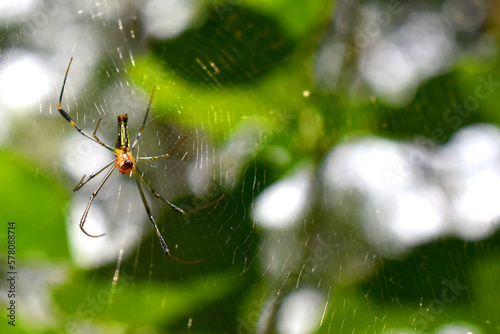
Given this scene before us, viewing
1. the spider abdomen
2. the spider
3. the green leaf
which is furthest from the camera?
the spider abdomen

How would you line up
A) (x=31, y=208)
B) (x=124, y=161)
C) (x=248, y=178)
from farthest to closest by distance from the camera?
(x=124, y=161) → (x=248, y=178) → (x=31, y=208)

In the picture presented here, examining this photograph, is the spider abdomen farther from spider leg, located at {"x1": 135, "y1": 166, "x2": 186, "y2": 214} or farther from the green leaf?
the green leaf

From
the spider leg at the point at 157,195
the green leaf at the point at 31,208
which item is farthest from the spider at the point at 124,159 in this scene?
the green leaf at the point at 31,208

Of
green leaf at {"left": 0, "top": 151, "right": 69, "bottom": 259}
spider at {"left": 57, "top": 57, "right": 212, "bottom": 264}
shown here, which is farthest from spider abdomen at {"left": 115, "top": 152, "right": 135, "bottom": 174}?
A: green leaf at {"left": 0, "top": 151, "right": 69, "bottom": 259}

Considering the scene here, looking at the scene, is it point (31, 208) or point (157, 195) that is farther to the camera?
point (157, 195)

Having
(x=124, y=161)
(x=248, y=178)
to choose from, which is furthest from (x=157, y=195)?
(x=248, y=178)

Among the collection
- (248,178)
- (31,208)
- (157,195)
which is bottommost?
(157,195)

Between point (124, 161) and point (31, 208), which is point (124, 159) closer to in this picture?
point (124, 161)

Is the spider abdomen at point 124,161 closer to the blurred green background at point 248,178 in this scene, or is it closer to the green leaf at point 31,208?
the blurred green background at point 248,178

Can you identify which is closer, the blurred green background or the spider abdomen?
the blurred green background
